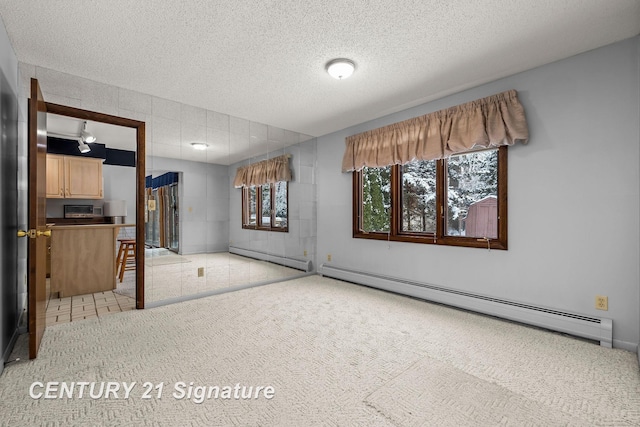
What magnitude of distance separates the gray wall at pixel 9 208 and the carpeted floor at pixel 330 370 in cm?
31

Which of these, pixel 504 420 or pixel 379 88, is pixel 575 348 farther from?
pixel 379 88

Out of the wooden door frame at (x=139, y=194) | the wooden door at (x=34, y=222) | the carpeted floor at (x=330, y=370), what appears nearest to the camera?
the carpeted floor at (x=330, y=370)

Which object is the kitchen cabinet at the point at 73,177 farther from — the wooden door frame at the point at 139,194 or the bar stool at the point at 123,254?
the wooden door frame at the point at 139,194

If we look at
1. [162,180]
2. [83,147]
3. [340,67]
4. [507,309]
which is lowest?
[507,309]

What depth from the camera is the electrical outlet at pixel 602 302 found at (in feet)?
7.96

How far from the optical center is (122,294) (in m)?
3.91

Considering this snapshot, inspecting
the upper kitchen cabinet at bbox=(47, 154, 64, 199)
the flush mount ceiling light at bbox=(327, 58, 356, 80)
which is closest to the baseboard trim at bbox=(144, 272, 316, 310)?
the upper kitchen cabinet at bbox=(47, 154, 64, 199)

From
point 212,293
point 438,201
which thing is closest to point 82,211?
point 212,293

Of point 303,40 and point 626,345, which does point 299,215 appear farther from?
point 626,345

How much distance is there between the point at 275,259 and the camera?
4895 mm

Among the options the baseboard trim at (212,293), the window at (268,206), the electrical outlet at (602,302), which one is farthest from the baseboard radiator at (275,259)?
the electrical outlet at (602,302)

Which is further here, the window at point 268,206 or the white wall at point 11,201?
the window at point 268,206

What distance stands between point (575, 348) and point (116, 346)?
3718 mm

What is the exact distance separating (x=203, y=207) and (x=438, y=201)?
3159mm
